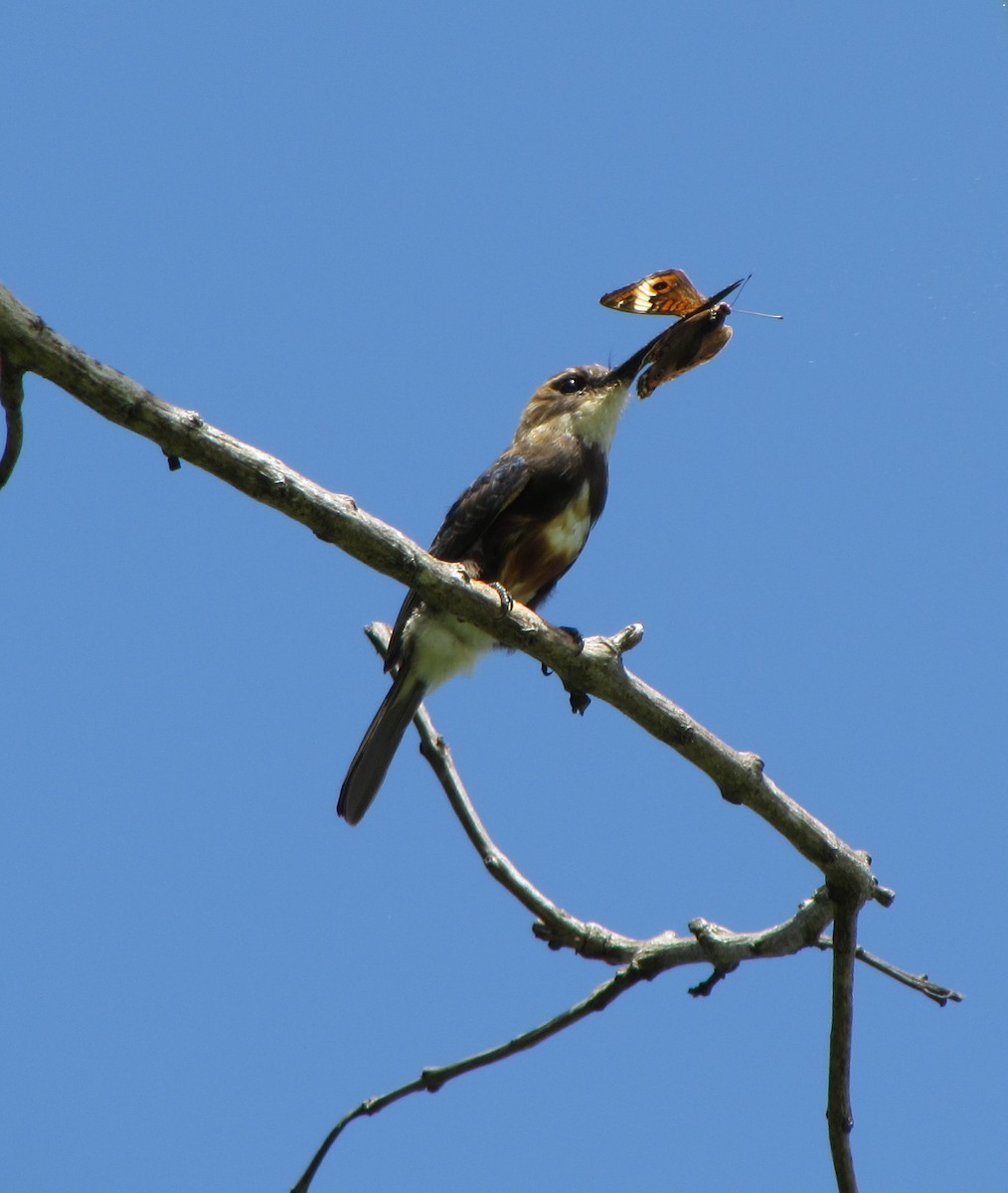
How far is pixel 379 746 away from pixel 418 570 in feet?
6.49

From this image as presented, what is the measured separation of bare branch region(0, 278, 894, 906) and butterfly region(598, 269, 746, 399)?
64.4 inches

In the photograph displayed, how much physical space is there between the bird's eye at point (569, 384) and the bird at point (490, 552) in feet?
1.43

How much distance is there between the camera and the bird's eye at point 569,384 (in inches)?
236

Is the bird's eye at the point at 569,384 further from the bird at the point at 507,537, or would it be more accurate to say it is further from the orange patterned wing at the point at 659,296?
the orange patterned wing at the point at 659,296

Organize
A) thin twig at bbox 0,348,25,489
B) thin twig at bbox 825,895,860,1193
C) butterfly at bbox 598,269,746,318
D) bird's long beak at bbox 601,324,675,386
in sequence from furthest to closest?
bird's long beak at bbox 601,324,675,386
butterfly at bbox 598,269,746,318
thin twig at bbox 825,895,860,1193
thin twig at bbox 0,348,25,489

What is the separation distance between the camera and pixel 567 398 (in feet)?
19.4

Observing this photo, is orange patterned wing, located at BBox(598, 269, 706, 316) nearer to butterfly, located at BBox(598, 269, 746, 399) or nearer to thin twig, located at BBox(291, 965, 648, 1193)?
butterfly, located at BBox(598, 269, 746, 399)

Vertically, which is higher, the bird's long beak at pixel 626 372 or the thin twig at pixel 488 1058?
the bird's long beak at pixel 626 372

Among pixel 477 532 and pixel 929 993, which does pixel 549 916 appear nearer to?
pixel 929 993

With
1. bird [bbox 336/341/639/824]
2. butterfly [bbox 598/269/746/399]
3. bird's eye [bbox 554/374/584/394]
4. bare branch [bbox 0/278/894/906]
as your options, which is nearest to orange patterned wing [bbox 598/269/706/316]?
butterfly [bbox 598/269/746/399]

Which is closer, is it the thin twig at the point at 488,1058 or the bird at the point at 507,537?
the thin twig at the point at 488,1058

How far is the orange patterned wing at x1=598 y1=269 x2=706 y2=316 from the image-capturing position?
4.72m

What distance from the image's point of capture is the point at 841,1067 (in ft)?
10.7

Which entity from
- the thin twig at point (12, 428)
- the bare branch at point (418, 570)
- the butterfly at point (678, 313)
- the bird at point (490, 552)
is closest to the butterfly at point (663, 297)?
the butterfly at point (678, 313)
